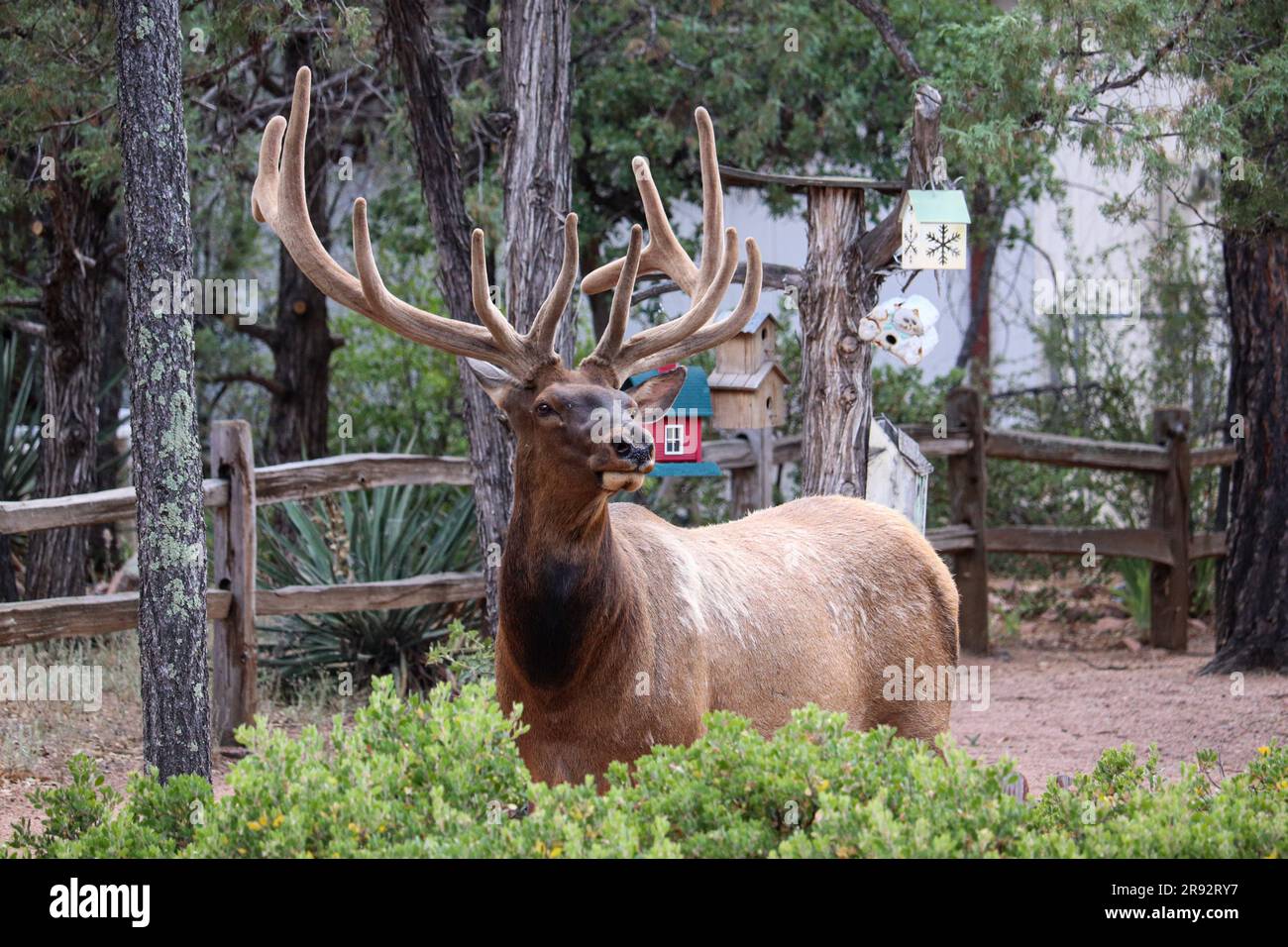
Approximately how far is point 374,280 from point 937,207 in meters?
2.55

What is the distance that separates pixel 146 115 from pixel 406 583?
4.26m

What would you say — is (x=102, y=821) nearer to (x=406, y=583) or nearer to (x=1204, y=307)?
(x=406, y=583)

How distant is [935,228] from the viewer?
6.20 m

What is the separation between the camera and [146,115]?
4.61 m

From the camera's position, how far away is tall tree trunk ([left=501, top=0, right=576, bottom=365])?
6965mm

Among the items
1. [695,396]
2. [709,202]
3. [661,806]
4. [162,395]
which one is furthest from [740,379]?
[661,806]

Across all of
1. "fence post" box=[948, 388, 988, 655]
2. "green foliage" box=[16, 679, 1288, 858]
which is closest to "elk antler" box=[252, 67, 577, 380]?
"green foliage" box=[16, 679, 1288, 858]

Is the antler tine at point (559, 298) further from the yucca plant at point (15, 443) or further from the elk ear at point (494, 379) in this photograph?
the yucca plant at point (15, 443)

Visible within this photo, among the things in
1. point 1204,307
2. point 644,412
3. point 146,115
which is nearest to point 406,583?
point 644,412

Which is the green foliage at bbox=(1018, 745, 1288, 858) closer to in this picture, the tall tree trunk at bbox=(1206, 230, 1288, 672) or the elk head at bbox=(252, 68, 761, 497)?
the elk head at bbox=(252, 68, 761, 497)

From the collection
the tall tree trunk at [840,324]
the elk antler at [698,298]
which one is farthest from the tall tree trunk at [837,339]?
the elk antler at [698,298]

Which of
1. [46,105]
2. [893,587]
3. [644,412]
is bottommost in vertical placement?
Result: [893,587]
